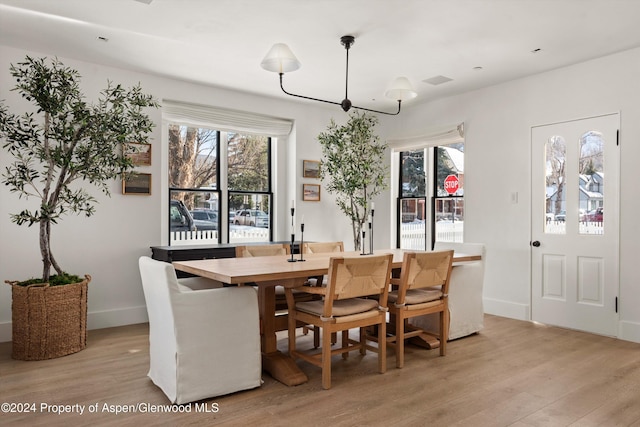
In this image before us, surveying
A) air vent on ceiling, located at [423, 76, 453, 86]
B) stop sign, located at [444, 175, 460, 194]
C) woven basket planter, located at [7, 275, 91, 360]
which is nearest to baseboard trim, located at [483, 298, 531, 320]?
stop sign, located at [444, 175, 460, 194]

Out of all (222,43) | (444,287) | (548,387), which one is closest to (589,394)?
(548,387)

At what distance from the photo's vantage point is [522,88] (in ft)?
16.2

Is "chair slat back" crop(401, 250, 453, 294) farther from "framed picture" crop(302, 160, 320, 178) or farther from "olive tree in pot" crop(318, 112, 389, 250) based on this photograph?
"framed picture" crop(302, 160, 320, 178)

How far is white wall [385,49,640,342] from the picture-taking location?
409 centimetres

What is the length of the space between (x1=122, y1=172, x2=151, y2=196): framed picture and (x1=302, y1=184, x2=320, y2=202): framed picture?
2037mm

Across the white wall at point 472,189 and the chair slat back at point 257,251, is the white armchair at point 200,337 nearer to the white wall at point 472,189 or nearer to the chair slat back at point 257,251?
the chair slat back at point 257,251

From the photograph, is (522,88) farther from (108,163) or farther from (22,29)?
(22,29)

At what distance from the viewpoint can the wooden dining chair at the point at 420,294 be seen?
3318mm

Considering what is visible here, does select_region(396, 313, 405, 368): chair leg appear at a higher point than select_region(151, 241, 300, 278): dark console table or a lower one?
lower

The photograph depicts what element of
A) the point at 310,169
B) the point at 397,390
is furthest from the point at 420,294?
the point at 310,169

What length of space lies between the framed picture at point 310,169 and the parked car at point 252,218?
31.1 inches

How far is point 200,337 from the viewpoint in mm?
2645

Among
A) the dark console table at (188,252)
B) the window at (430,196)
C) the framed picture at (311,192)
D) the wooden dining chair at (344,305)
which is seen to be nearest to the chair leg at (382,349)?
the wooden dining chair at (344,305)

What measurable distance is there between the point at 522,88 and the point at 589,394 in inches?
132
